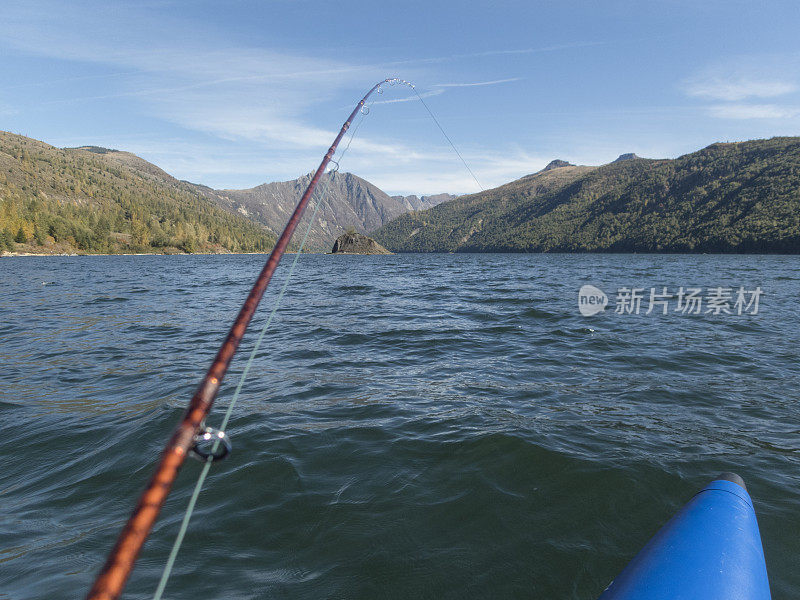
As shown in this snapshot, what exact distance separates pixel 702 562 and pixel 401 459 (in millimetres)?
3148

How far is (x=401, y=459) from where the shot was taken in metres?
4.89

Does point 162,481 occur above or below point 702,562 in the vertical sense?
above

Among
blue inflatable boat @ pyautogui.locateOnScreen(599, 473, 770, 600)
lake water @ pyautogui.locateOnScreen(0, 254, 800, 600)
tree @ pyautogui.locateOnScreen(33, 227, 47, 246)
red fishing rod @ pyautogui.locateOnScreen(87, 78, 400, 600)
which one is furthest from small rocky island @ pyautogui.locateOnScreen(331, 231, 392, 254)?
red fishing rod @ pyautogui.locateOnScreen(87, 78, 400, 600)

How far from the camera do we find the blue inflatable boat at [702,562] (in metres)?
2.21

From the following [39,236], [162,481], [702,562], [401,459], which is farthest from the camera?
[39,236]

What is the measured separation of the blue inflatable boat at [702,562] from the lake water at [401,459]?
625 millimetres

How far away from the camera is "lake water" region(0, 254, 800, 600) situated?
10.6ft

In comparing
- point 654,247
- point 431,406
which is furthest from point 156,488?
point 654,247

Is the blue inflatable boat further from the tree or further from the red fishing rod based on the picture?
the tree

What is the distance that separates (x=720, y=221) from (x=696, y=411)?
181 metres

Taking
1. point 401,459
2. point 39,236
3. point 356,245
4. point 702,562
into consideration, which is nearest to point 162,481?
point 702,562

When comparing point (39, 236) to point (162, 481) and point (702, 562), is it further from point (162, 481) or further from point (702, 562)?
point (702, 562)

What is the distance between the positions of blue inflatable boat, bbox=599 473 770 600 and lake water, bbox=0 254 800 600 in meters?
0.62

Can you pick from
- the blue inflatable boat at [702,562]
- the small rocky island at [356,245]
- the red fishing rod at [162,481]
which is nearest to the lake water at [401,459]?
the blue inflatable boat at [702,562]
